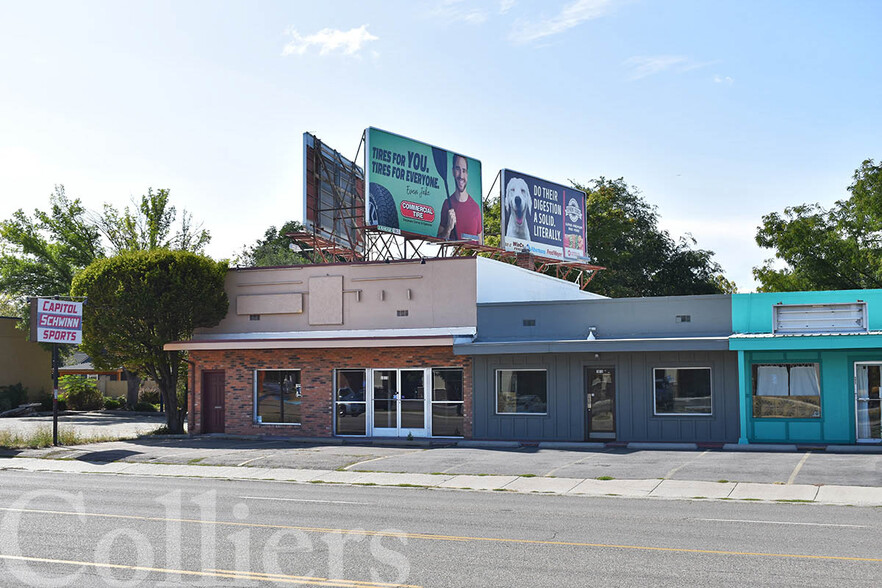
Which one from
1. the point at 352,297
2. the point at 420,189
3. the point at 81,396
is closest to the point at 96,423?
the point at 81,396

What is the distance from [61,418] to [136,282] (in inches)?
700

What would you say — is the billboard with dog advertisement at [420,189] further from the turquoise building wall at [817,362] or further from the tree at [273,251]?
the tree at [273,251]

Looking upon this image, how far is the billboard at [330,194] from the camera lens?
2989 centimetres

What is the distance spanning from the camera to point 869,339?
22438 millimetres

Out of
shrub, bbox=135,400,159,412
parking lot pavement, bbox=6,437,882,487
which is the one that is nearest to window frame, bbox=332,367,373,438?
parking lot pavement, bbox=6,437,882,487

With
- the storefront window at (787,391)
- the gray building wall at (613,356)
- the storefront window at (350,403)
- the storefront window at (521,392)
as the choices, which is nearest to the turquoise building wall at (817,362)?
the storefront window at (787,391)

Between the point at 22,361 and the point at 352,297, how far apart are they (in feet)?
94.3

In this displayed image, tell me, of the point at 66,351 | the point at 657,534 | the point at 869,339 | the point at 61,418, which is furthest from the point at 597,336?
the point at 66,351

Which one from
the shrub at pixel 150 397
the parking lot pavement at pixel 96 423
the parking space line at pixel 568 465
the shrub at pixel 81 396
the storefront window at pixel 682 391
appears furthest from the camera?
the shrub at pixel 150 397

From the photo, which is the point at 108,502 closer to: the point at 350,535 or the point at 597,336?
the point at 350,535

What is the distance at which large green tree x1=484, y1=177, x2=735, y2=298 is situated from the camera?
56750 millimetres

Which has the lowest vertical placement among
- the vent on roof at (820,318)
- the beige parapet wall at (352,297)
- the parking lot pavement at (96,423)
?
the parking lot pavement at (96,423)

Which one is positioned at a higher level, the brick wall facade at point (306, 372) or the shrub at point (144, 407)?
the brick wall facade at point (306, 372)

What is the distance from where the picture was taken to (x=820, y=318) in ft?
78.9
